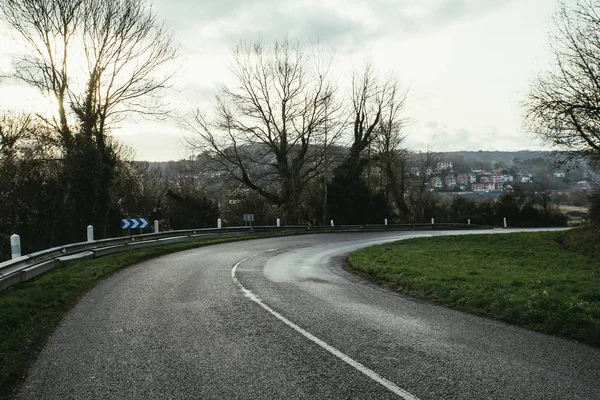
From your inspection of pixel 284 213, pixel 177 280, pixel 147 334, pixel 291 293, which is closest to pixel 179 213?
pixel 284 213

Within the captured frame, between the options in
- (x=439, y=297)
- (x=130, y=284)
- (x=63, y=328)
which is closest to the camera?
(x=63, y=328)

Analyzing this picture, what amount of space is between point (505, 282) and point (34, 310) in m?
10.4

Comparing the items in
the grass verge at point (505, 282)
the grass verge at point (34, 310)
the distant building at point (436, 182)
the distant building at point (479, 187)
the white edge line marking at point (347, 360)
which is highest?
the distant building at point (436, 182)

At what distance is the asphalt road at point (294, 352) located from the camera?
175 inches

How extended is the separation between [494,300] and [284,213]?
34580mm

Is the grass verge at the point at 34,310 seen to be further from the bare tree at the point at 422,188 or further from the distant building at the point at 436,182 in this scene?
the distant building at the point at 436,182

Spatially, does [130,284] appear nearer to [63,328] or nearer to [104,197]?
[63,328]

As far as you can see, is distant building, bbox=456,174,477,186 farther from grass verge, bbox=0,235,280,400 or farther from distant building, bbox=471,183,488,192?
grass verge, bbox=0,235,280,400

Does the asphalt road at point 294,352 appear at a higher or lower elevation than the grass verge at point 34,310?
lower

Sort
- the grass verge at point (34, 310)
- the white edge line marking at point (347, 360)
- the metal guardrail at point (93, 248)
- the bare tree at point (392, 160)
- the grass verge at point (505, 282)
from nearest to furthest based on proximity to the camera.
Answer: the white edge line marking at point (347, 360)
the grass verge at point (34, 310)
the grass verge at point (505, 282)
the metal guardrail at point (93, 248)
the bare tree at point (392, 160)

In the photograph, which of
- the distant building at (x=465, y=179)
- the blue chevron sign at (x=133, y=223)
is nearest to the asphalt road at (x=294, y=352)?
the blue chevron sign at (x=133, y=223)

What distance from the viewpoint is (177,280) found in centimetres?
1192

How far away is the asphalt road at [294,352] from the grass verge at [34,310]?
22cm

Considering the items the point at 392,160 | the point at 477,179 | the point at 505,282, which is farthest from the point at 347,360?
the point at 477,179
